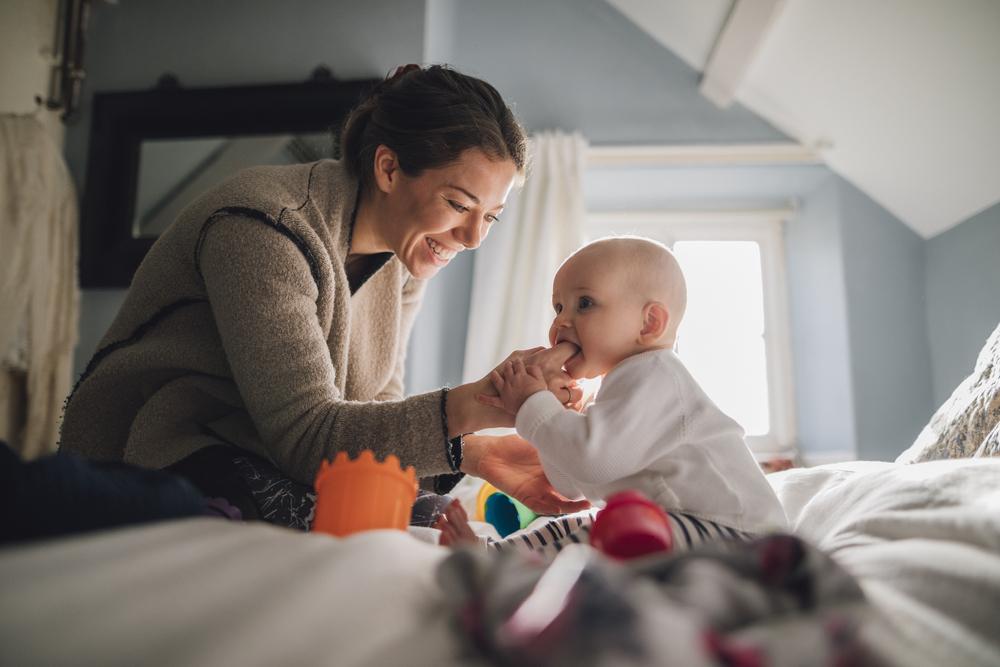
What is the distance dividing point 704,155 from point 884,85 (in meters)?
0.67

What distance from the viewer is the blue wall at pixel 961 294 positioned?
2.31 metres

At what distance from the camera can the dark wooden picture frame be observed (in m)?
2.72

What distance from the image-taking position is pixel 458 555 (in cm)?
47

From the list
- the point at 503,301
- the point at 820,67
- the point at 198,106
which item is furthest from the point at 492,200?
the point at 198,106

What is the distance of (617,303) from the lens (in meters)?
1.18

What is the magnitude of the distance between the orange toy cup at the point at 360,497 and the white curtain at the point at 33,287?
6.86ft

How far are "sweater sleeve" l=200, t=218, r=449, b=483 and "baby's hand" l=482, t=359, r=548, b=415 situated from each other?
97 millimetres

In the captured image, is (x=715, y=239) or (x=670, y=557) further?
(x=715, y=239)

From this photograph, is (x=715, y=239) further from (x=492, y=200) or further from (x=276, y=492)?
(x=276, y=492)

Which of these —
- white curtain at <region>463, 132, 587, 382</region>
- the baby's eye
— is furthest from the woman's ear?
white curtain at <region>463, 132, 587, 382</region>

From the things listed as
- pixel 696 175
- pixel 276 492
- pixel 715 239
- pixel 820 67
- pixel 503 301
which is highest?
pixel 820 67

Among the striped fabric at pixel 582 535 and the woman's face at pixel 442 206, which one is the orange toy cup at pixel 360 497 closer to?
the striped fabric at pixel 582 535

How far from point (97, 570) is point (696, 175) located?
2.84 meters

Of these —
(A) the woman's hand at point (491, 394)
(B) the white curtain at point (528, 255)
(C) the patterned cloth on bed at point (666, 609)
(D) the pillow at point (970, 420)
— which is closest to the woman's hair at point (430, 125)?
(A) the woman's hand at point (491, 394)
